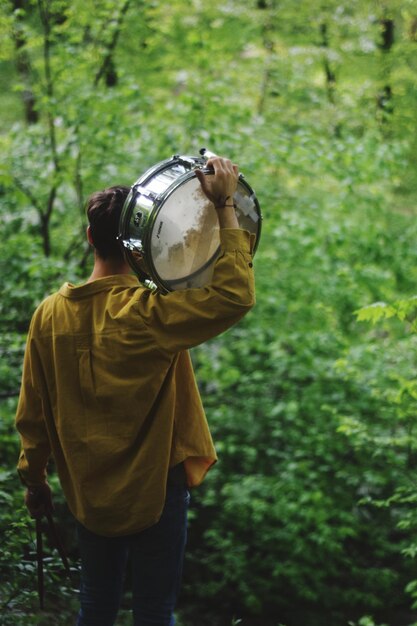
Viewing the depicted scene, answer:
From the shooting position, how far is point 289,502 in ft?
17.0

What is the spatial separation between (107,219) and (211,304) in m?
0.49

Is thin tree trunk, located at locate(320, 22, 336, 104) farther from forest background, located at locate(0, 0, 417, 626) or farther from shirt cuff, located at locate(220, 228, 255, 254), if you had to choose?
shirt cuff, located at locate(220, 228, 255, 254)

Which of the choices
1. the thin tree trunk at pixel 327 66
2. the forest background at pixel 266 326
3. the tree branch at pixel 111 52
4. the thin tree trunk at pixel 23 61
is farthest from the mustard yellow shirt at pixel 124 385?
the thin tree trunk at pixel 327 66

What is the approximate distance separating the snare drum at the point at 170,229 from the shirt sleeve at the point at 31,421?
490 millimetres

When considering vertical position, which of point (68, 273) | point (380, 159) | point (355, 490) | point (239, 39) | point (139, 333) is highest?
point (239, 39)

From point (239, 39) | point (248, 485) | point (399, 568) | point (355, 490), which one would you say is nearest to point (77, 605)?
point (248, 485)

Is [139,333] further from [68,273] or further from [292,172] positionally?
[292,172]

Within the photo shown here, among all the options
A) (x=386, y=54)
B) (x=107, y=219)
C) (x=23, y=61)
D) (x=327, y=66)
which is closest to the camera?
(x=107, y=219)

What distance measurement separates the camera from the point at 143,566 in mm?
2082

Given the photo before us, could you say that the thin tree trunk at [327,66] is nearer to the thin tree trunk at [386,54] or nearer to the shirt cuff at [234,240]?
the thin tree trunk at [386,54]

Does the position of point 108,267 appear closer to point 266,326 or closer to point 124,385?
point 124,385

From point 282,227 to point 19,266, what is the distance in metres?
2.37

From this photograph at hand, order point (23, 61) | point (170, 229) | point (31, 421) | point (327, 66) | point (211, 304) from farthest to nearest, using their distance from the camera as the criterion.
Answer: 1. point (327, 66)
2. point (23, 61)
3. point (31, 421)
4. point (170, 229)
5. point (211, 304)

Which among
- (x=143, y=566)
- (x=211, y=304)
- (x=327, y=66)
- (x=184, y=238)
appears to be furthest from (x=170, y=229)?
(x=327, y=66)
